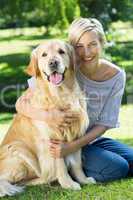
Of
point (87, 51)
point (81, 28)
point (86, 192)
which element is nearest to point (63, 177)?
point (86, 192)

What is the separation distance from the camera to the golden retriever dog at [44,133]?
4.83 m

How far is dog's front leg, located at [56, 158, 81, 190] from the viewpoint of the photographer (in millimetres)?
5016

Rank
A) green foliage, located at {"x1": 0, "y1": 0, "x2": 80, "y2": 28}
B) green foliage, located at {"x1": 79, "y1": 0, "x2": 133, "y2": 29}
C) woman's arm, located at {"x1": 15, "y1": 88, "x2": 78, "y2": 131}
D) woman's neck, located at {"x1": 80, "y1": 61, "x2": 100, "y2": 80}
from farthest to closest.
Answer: green foliage, located at {"x1": 79, "y1": 0, "x2": 133, "y2": 29} < green foliage, located at {"x1": 0, "y1": 0, "x2": 80, "y2": 28} < woman's neck, located at {"x1": 80, "y1": 61, "x2": 100, "y2": 80} < woman's arm, located at {"x1": 15, "y1": 88, "x2": 78, "y2": 131}

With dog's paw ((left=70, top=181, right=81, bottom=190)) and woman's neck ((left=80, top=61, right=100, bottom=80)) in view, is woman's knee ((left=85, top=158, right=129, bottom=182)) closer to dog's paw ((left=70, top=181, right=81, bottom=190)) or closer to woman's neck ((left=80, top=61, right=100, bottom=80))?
dog's paw ((left=70, top=181, right=81, bottom=190))

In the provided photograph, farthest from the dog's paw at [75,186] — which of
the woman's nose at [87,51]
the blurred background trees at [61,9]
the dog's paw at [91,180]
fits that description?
the blurred background trees at [61,9]

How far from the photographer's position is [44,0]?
15953 mm

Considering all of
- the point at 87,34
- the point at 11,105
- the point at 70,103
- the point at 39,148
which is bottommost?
the point at 11,105

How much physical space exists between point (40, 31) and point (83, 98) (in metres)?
31.0

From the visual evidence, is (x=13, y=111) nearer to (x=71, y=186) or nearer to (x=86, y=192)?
(x=71, y=186)

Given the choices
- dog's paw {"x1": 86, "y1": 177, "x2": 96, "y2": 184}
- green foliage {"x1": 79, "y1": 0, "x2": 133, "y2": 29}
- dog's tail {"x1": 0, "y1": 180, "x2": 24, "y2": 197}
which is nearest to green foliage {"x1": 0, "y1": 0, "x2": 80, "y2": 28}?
green foliage {"x1": 79, "y1": 0, "x2": 133, "y2": 29}

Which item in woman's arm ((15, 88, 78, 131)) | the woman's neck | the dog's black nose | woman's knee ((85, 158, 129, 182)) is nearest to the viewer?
the dog's black nose

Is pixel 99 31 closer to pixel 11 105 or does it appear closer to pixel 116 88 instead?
pixel 116 88

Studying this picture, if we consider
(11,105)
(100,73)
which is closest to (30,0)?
(11,105)

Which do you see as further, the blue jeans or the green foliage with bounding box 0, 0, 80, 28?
the green foliage with bounding box 0, 0, 80, 28
